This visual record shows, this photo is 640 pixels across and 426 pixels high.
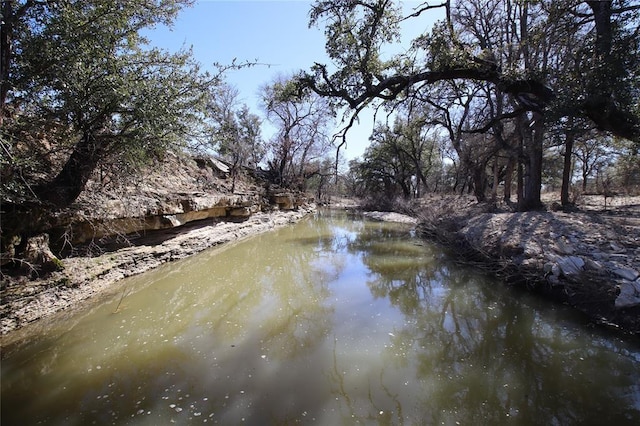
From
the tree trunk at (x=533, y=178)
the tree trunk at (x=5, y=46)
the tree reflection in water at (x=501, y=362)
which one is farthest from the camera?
the tree trunk at (x=533, y=178)

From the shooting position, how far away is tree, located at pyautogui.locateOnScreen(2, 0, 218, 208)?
468cm

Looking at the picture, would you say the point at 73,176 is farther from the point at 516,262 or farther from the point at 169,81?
the point at 516,262

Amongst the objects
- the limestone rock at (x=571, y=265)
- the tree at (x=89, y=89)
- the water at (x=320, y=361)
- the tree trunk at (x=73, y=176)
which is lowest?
the water at (x=320, y=361)

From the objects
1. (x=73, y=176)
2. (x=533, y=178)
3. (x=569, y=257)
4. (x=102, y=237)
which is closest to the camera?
(x=569, y=257)

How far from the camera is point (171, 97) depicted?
6098 mm

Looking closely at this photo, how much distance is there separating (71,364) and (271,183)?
20684 mm

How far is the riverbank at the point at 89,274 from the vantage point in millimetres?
5319

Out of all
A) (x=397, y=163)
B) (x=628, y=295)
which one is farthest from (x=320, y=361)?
(x=397, y=163)

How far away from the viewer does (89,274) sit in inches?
267

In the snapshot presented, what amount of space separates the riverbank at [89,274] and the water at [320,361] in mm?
451

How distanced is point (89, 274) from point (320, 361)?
5.66 metres

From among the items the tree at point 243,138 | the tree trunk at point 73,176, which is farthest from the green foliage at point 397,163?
the tree trunk at point 73,176

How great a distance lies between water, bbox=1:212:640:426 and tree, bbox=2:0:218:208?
10.1 ft

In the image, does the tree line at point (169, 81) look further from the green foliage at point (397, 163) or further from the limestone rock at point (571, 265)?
the green foliage at point (397, 163)
